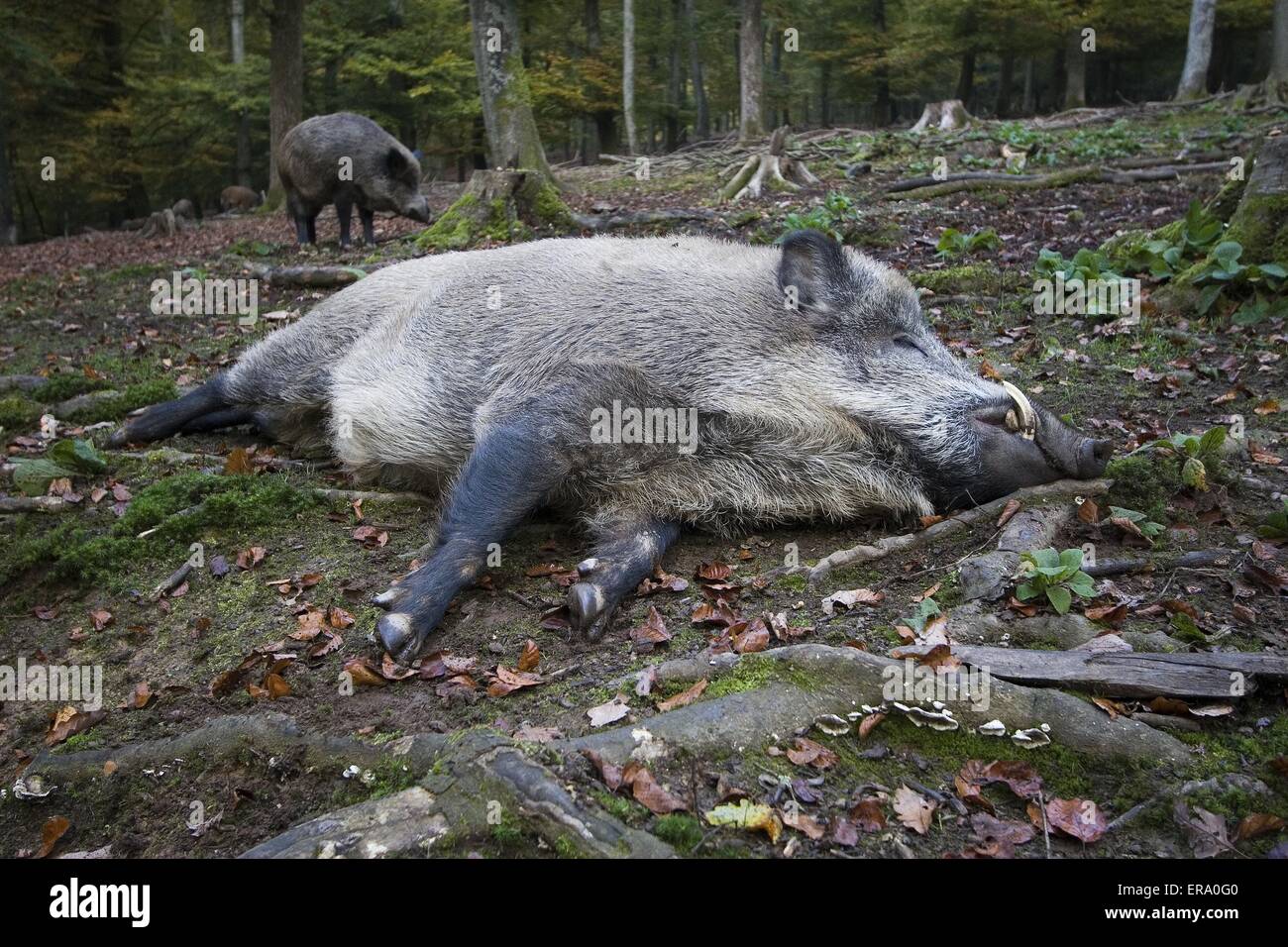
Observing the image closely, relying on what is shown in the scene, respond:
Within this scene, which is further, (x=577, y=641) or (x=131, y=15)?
(x=131, y=15)

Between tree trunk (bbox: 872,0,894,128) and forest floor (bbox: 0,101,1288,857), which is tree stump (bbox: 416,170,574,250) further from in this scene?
tree trunk (bbox: 872,0,894,128)

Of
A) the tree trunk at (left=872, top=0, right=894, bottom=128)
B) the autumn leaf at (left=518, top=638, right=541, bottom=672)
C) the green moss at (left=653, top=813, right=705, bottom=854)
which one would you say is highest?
the tree trunk at (left=872, top=0, right=894, bottom=128)

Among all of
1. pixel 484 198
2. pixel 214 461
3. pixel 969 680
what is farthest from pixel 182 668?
pixel 484 198

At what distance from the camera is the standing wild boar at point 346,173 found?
12.9 meters

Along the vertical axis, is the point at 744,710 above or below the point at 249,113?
below

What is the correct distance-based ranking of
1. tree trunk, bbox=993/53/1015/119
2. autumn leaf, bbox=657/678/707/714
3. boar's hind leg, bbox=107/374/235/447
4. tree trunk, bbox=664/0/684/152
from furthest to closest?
tree trunk, bbox=664/0/684/152 < tree trunk, bbox=993/53/1015/119 < boar's hind leg, bbox=107/374/235/447 < autumn leaf, bbox=657/678/707/714

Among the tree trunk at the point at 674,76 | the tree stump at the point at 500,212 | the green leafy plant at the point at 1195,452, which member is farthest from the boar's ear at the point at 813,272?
the tree trunk at the point at 674,76

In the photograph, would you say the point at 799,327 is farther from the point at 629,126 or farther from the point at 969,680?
the point at 629,126

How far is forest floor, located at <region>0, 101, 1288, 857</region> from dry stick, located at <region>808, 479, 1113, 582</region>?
61 mm

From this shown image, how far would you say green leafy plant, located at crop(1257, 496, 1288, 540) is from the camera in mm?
3832

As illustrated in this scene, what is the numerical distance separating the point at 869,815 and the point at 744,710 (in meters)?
0.50

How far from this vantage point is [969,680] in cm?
291

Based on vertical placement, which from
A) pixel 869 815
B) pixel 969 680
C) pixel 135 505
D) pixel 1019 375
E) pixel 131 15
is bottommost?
pixel 869 815

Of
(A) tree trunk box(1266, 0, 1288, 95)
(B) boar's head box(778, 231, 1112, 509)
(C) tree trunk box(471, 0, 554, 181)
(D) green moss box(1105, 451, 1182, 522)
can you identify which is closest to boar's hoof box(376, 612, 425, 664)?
(B) boar's head box(778, 231, 1112, 509)
